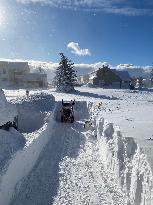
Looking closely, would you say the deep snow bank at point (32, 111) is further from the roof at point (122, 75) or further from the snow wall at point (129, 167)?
the roof at point (122, 75)

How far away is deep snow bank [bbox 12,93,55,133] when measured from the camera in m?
26.3

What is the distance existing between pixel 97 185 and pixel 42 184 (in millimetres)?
2117

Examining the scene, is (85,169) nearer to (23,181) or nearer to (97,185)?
(97,185)

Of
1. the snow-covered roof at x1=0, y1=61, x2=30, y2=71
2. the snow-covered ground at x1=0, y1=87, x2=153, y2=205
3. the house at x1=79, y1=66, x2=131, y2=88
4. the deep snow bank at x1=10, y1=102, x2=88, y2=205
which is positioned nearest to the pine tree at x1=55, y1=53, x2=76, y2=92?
the house at x1=79, y1=66, x2=131, y2=88

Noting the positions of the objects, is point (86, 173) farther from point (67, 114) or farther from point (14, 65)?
point (14, 65)

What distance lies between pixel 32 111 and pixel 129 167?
17595 millimetres

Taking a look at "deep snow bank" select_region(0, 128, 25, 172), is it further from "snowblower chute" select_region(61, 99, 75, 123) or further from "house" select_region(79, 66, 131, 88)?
"house" select_region(79, 66, 131, 88)

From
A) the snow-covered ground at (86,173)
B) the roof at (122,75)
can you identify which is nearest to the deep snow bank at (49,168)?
the snow-covered ground at (86,173)

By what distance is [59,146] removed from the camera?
66.2 ft

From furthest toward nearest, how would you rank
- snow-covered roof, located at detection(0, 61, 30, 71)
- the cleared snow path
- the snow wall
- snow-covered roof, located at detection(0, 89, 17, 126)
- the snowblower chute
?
snow-covered roof, located at detection(0, 61, 30, 71) < the snowblower chute < snow-covered roof, located at detection(0, 89, 17, 126) < the cleared snow path < the snow wall

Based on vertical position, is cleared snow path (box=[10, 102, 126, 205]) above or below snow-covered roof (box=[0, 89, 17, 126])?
below

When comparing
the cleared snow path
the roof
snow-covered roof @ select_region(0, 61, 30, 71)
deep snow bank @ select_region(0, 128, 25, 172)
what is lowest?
the cleared snow path

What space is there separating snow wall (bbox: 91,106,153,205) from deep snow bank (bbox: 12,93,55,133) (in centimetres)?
1030

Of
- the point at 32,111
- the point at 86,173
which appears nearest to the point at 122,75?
the point at 32,111
